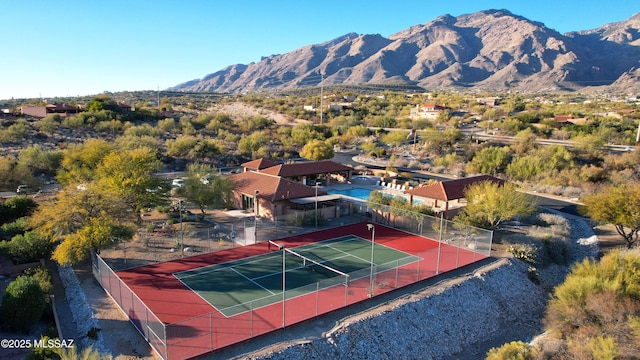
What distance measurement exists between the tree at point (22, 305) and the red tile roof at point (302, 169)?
23820 millimetres

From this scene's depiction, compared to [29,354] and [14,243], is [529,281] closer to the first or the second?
[29,354]

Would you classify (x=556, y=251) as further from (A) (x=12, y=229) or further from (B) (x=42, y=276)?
(A) (x=12, y=229)

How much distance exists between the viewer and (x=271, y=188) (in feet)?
109

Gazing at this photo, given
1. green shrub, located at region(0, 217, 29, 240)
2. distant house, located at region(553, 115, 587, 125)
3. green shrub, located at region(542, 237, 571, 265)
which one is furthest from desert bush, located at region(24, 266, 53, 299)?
distant house, located at region(553, 115, 587, 125)

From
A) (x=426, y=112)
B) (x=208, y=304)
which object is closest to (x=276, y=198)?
(x=208, y=304)

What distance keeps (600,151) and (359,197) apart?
36.5 m

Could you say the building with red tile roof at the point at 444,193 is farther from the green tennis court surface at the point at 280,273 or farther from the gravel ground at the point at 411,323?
the gravel ground at the point at 411,323

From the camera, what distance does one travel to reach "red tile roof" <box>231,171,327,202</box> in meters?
32.3

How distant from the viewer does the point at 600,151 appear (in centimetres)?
5666

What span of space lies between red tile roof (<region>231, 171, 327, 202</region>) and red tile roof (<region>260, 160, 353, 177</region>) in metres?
4.45

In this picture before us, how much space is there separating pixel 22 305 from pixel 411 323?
16.0 meters

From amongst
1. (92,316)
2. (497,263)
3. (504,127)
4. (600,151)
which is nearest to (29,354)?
(92,316)

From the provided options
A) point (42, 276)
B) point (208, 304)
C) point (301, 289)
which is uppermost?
point (42, 276)

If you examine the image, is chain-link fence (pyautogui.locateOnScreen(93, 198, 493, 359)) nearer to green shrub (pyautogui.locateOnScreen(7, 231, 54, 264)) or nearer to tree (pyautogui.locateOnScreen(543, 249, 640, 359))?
green shrub (pyautogui.locateOnScreen(7, 231, 54, 264))
